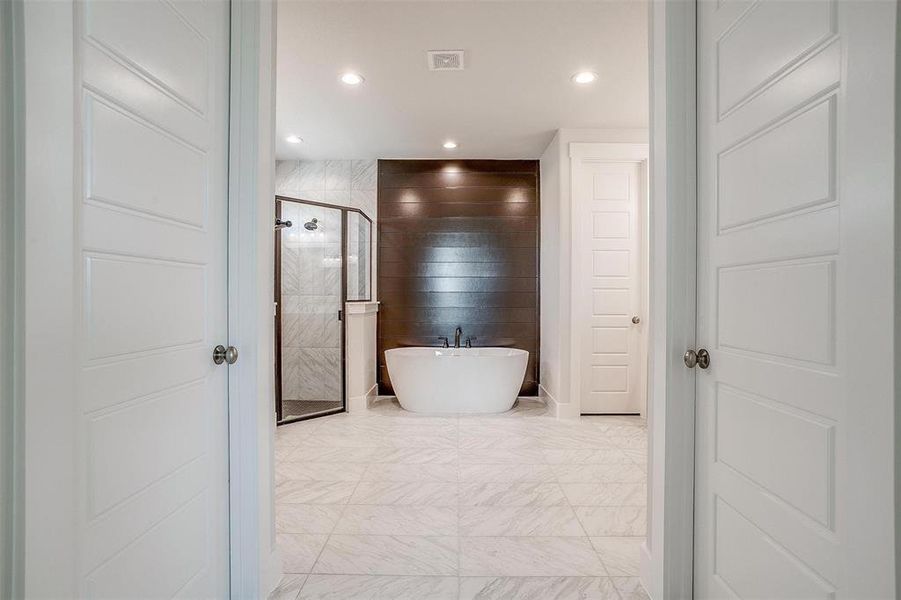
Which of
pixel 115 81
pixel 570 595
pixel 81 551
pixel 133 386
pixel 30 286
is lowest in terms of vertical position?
pixel 570 595

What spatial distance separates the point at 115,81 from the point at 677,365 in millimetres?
1622

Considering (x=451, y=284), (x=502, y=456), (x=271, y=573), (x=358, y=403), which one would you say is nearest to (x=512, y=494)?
(x=502, y=456)

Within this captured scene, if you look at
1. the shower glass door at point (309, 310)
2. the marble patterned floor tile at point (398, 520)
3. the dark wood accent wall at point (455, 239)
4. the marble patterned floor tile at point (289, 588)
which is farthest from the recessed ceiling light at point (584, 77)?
the marble patterned floor tile at point (289, 588)

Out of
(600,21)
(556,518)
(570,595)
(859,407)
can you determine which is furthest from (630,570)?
(600,21)

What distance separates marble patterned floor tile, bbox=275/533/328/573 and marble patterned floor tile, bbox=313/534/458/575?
3cm

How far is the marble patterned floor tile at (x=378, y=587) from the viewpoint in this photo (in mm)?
1623

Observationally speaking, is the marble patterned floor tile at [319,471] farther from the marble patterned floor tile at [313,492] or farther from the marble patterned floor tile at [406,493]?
the marble patterned floor tile at [406,493]

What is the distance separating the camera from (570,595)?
1631mm

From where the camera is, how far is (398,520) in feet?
7.10

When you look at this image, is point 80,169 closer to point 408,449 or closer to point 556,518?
point 556,518

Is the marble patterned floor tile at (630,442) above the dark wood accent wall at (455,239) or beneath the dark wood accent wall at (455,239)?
beneath

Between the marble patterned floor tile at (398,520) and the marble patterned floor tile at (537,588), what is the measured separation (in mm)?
370
